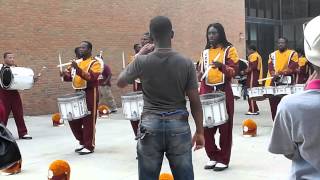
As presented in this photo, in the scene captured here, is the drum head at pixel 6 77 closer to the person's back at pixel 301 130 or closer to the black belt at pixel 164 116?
the black belt at pixel 164 116

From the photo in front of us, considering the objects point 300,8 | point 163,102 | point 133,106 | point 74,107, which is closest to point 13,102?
point 74,107

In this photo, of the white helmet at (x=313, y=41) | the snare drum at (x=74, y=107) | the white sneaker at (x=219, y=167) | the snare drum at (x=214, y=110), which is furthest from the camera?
the snare drum at (x=74, y=107)

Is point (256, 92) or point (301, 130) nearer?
point (301, 130)

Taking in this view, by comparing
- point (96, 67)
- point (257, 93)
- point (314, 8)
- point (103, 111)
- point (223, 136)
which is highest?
point (314, 8)

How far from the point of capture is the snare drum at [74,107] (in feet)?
26.2

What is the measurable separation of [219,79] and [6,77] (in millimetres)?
5147

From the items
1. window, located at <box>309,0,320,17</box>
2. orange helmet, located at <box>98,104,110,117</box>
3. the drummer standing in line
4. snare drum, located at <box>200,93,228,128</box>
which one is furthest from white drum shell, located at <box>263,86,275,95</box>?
window, located at <box>309,0,320,17</box>

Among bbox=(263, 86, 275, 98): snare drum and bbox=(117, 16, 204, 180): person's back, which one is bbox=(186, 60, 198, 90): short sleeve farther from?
bbox=(263, 86, 275, 98): snare drum

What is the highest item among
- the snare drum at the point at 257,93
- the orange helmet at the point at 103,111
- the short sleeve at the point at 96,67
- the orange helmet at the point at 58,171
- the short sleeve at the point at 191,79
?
the short sleeve at the point at 191,79

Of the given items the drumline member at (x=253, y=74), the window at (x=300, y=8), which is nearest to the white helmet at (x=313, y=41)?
the drumline member at (x=253, y=74)

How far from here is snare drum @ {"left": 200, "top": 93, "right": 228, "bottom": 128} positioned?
6.25 metres

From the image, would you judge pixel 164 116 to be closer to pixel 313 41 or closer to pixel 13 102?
pixel 313 41

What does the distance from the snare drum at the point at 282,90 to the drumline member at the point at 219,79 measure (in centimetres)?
303

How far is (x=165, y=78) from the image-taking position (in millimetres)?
3906
